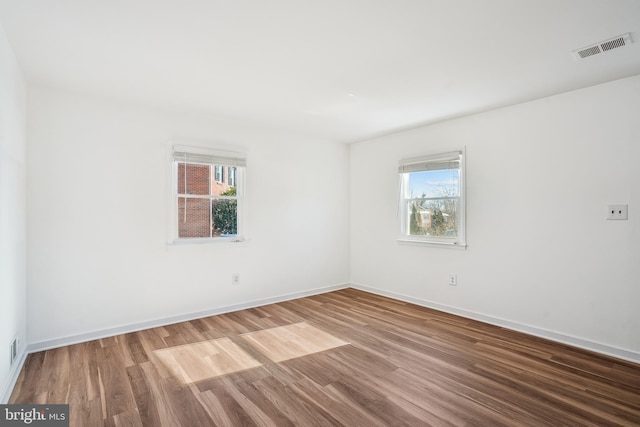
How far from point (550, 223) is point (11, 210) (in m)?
4.76

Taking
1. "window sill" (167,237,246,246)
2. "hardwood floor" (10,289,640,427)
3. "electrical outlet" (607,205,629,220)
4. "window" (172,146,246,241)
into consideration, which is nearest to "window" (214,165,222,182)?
"window" (172,146,246,241)

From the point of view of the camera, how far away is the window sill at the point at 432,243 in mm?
4093

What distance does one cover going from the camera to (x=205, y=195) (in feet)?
13.4

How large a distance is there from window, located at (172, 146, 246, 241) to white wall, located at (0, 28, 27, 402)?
1.35m

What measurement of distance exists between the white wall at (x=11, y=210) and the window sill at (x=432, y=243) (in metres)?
4.19

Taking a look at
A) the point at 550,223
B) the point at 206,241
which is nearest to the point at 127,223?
the point at 206,241

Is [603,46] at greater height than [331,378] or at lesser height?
greater

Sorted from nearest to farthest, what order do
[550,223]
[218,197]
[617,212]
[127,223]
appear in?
[617,212], [550,223], [127,223], [218,197]

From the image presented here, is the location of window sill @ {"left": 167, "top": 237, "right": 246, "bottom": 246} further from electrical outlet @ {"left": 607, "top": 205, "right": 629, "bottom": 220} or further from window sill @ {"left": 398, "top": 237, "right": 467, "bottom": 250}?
electrical outlet @ {"left": 607, "top": 205, "right": 629, "bottom": 220}

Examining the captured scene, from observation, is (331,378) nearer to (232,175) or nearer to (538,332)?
(538,332)

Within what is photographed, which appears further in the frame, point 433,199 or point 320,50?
point 433,199

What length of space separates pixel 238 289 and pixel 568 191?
390cm
